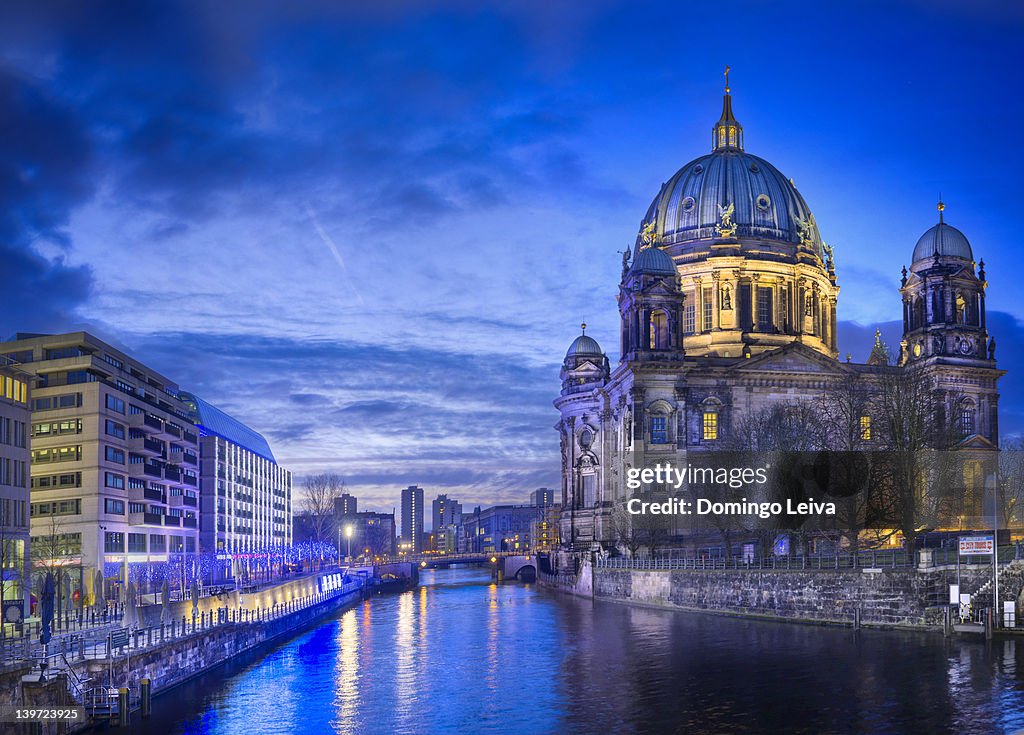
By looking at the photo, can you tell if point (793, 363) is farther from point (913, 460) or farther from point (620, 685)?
point (620, 685)

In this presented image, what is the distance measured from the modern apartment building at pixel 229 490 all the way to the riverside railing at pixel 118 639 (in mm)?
49549

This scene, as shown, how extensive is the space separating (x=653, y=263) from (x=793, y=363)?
1797cm

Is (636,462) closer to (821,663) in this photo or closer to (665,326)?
(665,326)

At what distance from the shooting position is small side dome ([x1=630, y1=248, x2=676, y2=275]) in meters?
129

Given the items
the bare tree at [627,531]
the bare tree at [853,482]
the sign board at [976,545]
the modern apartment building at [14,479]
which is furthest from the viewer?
the bare tree at [627,531]

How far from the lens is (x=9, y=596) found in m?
69.1

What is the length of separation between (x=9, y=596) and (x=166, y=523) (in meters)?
47.3

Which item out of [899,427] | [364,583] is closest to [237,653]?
[899,427]

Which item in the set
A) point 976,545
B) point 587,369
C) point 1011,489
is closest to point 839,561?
point 976,545

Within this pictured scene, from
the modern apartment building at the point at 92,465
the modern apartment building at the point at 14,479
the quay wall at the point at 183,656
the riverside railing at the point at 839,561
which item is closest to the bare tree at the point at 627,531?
the riverside railing at the point at 839,561

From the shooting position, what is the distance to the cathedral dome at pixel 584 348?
16400cm

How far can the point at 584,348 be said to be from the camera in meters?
164

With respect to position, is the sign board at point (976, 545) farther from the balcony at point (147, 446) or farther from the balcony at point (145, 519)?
the balcony at point (147, 446)

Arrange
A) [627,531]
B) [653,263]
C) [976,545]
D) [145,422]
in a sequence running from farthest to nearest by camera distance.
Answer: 1. [653,263]
2. [627,531]
3. [145,422]
4. [976,545]
